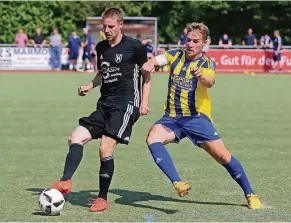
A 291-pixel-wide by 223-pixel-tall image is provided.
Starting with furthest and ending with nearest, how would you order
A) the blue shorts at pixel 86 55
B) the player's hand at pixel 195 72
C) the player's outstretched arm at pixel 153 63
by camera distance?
the blue shorts at pixel 86 55
the player's outstretched arm at pixel 153 63
the player's hand at pixel 195 72

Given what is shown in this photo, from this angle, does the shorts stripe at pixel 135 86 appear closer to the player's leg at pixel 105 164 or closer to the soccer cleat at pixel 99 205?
the player's leg at pixel 105 164

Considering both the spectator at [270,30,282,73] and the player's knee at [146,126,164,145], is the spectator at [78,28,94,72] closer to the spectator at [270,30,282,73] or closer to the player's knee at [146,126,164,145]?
the spectator at [270,30,282,73]

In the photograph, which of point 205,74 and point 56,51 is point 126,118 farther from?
point 56,51

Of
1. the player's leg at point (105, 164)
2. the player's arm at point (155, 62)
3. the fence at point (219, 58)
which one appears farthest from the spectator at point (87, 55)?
the player's leg at point (105, 164)

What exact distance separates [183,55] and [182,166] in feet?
9.16

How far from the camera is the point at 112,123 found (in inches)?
289

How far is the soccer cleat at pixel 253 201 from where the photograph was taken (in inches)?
289

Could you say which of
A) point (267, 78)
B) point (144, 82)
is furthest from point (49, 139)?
point (267, 78)

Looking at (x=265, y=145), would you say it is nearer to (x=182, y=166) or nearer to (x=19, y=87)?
(x=182, y=166)

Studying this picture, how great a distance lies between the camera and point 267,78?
97.5 ft

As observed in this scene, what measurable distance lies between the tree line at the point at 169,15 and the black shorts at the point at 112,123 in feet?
124

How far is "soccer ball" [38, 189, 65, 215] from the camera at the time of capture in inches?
272

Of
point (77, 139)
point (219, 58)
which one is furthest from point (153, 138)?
point (219, 58)

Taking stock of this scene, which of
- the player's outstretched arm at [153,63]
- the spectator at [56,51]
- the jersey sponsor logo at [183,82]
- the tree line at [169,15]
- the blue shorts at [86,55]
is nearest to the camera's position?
the player's outstretched arm at [153,63]
